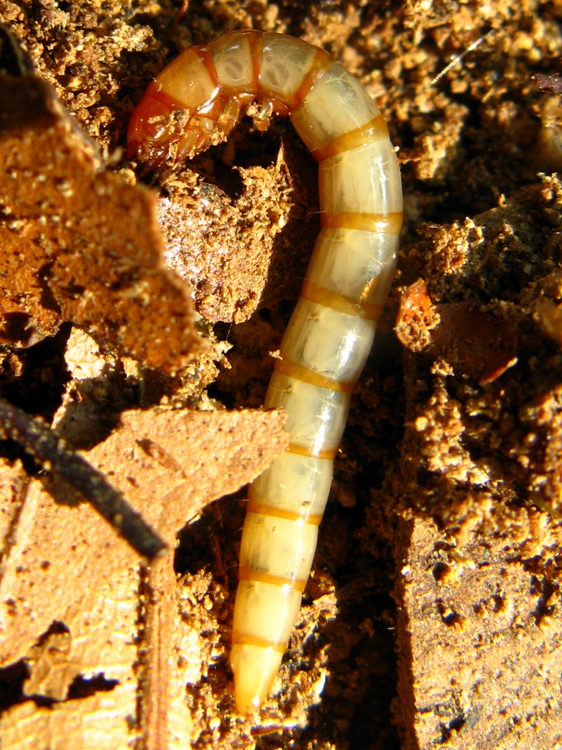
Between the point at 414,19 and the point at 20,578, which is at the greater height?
the point at 414,19

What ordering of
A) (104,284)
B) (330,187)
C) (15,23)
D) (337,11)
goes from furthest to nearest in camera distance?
(337,11), (330,187), (15,23), (104,284)

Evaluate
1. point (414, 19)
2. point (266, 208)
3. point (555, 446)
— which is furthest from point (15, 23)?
point (555, 446)

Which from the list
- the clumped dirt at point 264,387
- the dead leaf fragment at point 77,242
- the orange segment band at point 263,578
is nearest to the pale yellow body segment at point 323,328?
the orange segment band at point 263,578

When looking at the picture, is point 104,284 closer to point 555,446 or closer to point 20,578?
point 20,578

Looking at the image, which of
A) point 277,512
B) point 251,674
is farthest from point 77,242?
point 251,674

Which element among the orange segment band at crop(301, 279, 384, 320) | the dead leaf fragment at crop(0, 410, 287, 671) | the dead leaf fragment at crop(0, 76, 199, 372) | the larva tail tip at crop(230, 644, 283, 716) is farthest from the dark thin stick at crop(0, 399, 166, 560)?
the orange segment band at crop(301, 279, 384, 320)

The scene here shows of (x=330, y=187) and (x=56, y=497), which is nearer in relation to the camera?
(x=56, y=497)
